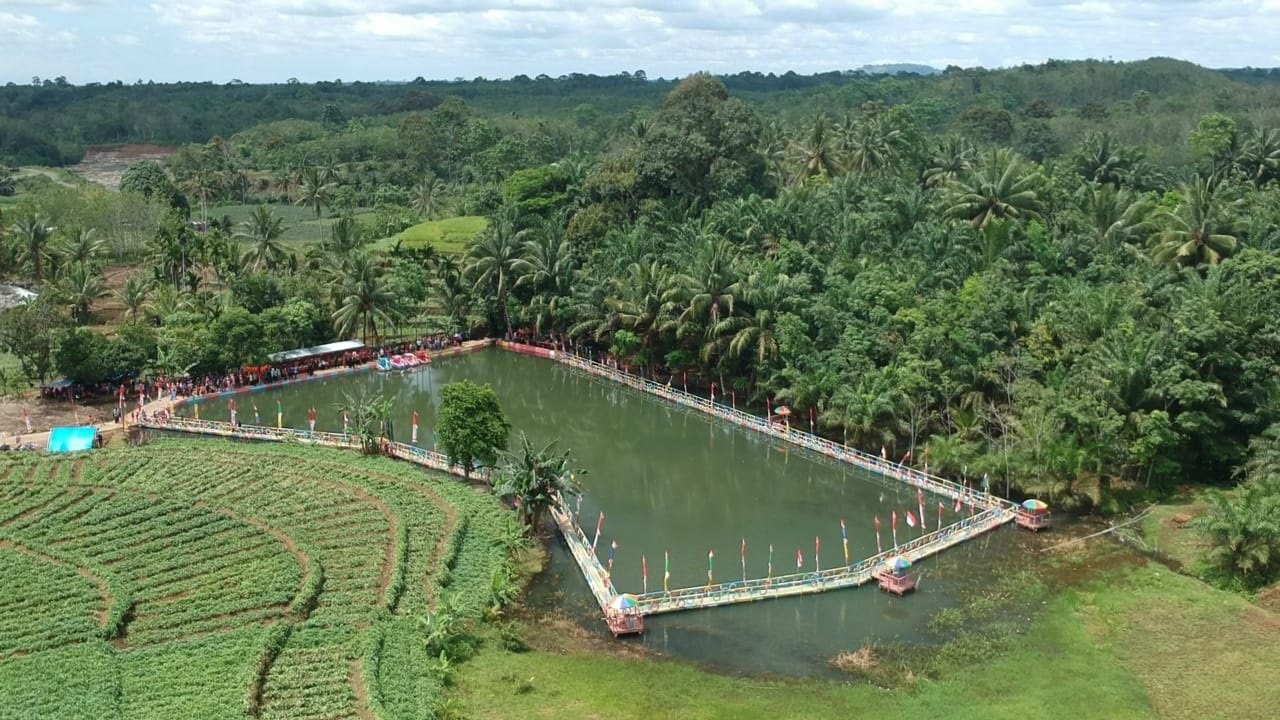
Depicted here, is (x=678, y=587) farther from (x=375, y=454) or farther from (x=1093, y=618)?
(x=375, y=454)

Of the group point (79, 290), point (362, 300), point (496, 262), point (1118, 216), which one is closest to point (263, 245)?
point (79, 290)

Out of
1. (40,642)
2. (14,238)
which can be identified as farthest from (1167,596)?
(14,238)

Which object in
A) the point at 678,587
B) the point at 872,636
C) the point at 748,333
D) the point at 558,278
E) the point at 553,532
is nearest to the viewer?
the point at 872,636

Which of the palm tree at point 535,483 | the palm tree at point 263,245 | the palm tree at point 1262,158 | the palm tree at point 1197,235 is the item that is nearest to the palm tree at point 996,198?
the palm tree at point 1197,235

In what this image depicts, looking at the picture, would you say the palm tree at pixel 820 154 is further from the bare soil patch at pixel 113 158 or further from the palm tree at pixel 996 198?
the bare soil patch at pixel 113 158

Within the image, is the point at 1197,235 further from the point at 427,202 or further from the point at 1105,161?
the point at 427,202

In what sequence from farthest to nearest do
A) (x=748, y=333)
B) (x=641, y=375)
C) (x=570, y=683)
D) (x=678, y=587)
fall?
(x=641, y=375) → (x=748, y=333) → (x=678, y=587) → (x=570, y=683)

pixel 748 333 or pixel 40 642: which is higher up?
pixel 748 333
